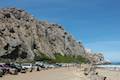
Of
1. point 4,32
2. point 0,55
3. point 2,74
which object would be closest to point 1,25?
point 4,32

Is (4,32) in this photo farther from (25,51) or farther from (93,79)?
(93,79)

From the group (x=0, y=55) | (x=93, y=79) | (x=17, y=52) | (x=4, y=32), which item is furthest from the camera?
(x=4, y=32)

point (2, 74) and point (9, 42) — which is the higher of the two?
point (9, 42)

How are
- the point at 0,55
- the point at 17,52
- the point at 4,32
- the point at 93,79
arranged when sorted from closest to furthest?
the point at 93,79
the point at 0,55
the point at 17,52
the point at 4,32

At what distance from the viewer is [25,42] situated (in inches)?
7697

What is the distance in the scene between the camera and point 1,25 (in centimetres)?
19650

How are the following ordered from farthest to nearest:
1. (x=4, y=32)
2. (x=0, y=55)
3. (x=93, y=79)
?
(x=4, y=32)
(x=0, y=55)
(x=93, y=79)

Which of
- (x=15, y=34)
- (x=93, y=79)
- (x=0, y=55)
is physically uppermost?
(x=15, y=34)

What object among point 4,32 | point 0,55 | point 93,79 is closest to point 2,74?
point 93,79

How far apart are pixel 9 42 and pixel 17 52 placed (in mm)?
7733

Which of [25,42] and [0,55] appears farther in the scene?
[25,42]

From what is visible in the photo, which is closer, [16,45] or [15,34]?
[16,45]

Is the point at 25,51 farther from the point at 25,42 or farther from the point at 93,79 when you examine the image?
the point at 93,79

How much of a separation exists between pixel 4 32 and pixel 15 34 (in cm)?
702
